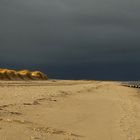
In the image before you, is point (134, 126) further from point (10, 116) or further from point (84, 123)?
point (10, 116)

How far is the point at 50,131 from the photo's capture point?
444 inches

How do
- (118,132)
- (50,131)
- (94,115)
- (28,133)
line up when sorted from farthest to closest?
1. (94,115)
2. (118,132)
3. (50,131)
4. (28,133)

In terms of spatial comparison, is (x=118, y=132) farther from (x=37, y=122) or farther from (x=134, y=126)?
(x=37, y=122)

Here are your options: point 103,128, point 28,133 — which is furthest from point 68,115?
point 28,133

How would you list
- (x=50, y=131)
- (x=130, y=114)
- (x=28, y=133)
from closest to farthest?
(x=28, y=133), (x=50, y=131), (x=130, y=114)

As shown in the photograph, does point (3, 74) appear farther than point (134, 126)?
Yes

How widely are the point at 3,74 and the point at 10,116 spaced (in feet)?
195

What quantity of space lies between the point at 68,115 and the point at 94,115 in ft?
5.11

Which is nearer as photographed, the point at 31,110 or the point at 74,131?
the point at 74,131

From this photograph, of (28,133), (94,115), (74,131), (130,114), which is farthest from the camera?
(130,114)

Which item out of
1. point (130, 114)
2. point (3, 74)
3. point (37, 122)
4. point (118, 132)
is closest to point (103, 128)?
point (118, 132)

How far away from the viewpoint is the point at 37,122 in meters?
12.8

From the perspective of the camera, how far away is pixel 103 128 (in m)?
13.6

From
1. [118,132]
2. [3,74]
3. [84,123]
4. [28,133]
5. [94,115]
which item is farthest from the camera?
[3,74]
